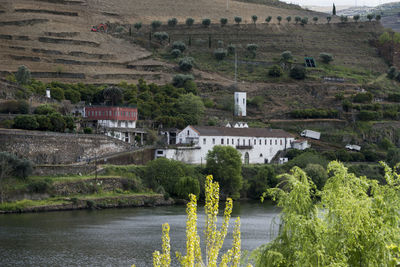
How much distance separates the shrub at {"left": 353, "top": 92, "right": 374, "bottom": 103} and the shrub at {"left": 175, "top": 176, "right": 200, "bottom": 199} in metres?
43.2

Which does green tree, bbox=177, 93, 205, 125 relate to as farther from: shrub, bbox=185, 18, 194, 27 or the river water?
shrub, bbox=185, 18, 194, 27

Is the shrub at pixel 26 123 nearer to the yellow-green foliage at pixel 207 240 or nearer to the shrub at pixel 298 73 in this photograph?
the shrub at pixel 298 73

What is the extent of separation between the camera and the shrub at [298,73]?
375 ft

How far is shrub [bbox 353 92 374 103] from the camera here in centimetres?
10450

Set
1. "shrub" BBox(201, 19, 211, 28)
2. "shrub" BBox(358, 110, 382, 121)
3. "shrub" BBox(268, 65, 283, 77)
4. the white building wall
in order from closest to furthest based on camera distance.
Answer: the white building wall → "shrub" BBox(358, 110, 382, 121) → "shrub" BBox(268, 65, 283, 77) → "shrub" BBox(201, 19, 211, 28)

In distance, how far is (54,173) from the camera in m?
67.2

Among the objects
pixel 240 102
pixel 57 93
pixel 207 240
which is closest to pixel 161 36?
pixel 240 102

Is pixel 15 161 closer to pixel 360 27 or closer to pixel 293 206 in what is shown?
pixel 293 206

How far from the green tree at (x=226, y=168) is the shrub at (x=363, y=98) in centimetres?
3578

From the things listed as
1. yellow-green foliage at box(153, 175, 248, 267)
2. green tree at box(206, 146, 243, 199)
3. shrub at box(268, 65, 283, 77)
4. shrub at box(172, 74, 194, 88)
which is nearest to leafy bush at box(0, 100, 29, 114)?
green tree at box(206, 146, 243, 199)

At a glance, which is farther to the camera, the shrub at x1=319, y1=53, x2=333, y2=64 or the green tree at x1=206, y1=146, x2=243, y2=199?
the shrub at x1=319, y1=53, x2=333, y2=64

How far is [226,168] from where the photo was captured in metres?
73.1

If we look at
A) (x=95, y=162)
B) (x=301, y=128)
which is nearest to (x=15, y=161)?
(x=95, y=162)

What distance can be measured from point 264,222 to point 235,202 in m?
17.0
